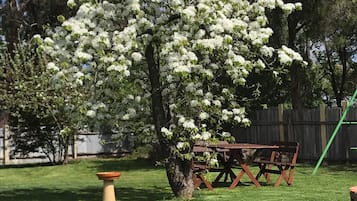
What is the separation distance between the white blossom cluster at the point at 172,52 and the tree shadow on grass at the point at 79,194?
5.77 ft

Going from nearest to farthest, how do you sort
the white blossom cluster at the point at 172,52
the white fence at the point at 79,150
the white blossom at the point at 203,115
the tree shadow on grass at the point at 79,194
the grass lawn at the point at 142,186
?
the white blossom cluster at the point at 172,52 → the white blossom at the point at 203,115 → the grass lawn at the point at 142,186 → the tree shadow on grass at the point at 79,194 → the white fence at the point at 79,150

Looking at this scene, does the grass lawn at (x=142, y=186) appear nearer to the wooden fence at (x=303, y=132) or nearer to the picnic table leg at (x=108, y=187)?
the wooden fence at (x=303, y=132)

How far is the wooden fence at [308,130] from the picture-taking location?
15.5 metres

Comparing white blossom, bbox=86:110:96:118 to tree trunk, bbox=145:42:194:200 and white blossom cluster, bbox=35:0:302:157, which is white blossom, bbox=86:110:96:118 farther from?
tree trunk, bbox=145:42:194:200

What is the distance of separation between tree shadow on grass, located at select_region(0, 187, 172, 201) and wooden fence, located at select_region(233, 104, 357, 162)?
6.62 meters

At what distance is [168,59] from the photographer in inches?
309

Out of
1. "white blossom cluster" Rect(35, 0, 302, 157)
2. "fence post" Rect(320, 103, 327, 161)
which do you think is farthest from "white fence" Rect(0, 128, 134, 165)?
"white blossom cluster" Rect(35, 0, 302, 157)

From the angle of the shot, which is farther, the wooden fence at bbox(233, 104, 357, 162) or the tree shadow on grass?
the wooden fence at bbox(233, 104, 357, 162)

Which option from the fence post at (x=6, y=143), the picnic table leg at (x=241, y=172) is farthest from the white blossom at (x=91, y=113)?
the fence post at (x=6, y=143)

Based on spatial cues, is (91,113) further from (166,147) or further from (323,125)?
(323,125)

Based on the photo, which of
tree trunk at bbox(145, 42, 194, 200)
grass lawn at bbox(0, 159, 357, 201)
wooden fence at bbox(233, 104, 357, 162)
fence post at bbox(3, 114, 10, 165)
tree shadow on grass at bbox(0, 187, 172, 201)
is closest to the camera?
tree trunk at bbox(145, 42, 194, 200)

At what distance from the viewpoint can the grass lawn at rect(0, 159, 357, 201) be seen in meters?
9.42

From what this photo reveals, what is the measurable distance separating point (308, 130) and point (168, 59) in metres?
9.86

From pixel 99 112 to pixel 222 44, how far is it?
2.17 meters
